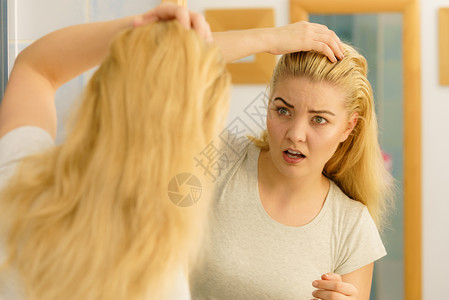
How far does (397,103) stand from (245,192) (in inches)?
26.5

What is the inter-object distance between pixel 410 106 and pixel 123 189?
1.06 m

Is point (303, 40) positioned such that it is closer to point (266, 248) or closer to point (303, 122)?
point (303, 122)

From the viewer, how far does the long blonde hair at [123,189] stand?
333 millimetres

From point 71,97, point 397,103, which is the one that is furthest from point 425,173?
point 71,97

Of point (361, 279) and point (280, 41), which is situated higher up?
point (280, 41)

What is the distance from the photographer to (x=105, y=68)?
359mm

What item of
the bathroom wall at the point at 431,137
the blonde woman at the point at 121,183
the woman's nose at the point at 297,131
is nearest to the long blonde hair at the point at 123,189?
the blonde woman at the point at 121,183

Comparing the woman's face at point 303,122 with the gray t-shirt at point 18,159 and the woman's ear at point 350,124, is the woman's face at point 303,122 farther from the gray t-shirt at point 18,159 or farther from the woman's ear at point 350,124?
the gray t-shirt at point 18,159

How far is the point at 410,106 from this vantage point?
1214 millimetres

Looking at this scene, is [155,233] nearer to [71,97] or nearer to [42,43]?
[42,43]

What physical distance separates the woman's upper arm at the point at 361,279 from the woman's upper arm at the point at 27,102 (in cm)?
52

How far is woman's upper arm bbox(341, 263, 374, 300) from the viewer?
73cm

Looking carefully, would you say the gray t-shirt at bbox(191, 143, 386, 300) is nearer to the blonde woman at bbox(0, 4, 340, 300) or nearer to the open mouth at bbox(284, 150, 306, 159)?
the open mouth at bbox(284, 150, 306, 159)

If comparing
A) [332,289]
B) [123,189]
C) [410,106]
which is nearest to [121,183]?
[123,189]
